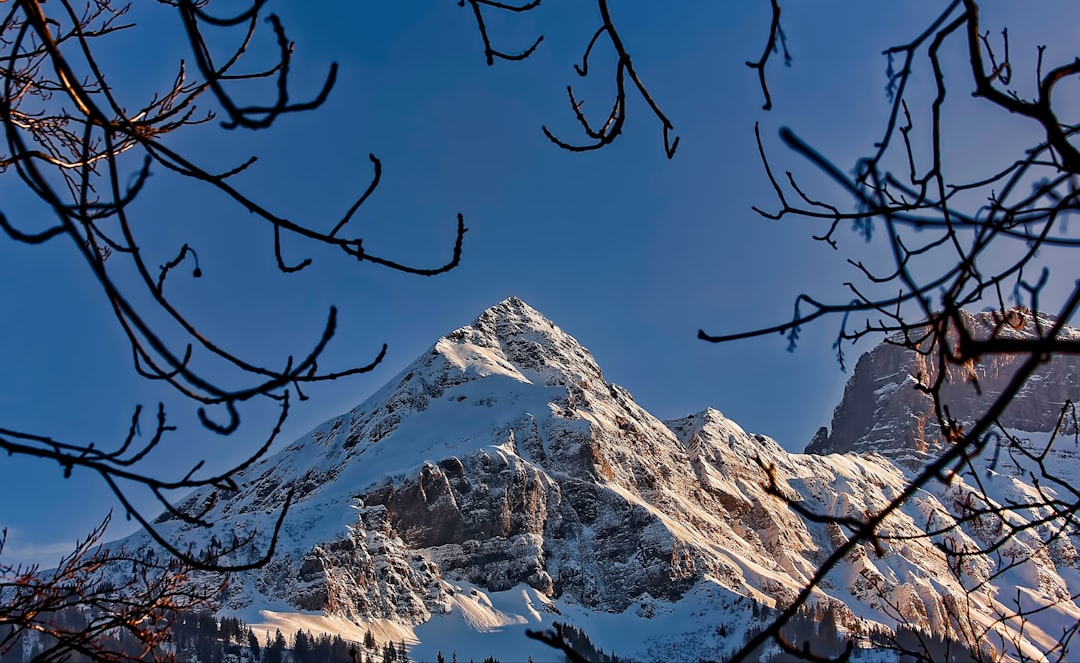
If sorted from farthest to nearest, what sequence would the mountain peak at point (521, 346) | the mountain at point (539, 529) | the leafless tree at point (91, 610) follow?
the mountain peak at point (521, 346)
the mountain at point (539, 529)
the leafless tree at point (91, 610)

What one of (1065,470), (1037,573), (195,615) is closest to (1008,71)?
(195,615)

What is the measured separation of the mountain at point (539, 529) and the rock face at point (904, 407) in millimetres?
30516

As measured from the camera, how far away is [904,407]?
17175 cm

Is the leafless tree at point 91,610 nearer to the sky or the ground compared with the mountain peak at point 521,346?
nearer to the ground

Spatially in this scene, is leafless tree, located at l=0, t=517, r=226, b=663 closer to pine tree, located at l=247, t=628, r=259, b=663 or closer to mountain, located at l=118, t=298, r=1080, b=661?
pine tree, located at l=247, t=628, r=259, b=663

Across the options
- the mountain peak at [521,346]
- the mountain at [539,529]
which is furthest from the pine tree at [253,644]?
the mountain peak at [521,346]

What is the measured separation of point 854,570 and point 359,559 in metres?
69.0

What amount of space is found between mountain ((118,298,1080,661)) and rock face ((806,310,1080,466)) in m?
30.5

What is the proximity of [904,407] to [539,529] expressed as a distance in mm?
92875

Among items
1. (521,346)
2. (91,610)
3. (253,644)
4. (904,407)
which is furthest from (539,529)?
(91,610)

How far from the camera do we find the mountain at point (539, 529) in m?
99.2

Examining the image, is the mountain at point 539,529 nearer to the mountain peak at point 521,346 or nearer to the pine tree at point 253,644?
the mountain peak at point 521,346

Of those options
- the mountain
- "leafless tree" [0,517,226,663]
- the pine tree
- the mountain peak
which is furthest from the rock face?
"leafless tree" [0,517,226,663]

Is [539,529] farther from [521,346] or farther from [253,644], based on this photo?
[253,644]
